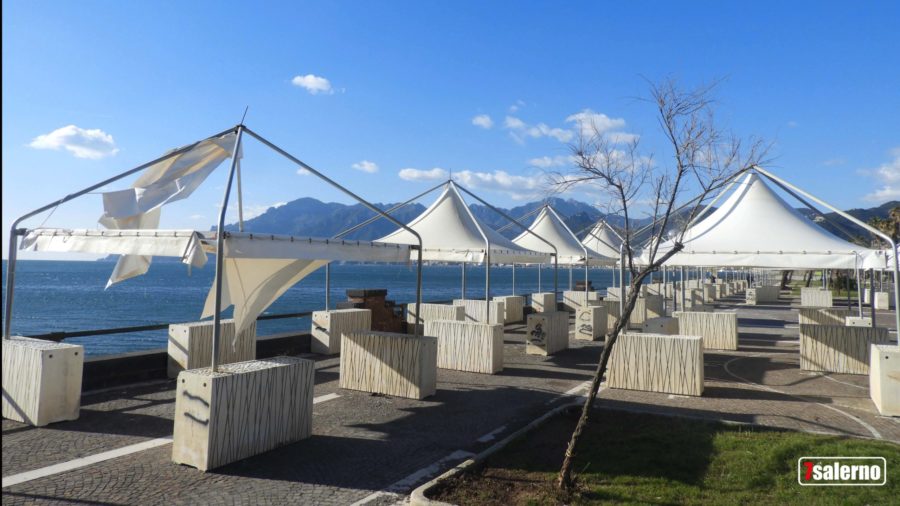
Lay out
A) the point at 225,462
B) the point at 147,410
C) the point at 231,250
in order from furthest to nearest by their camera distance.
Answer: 1. the point at 147,410
2. the point at 231,250
3. the point at 225,462

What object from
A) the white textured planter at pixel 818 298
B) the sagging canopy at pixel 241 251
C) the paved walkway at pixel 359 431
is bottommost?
the paved walkway at pixel 359 431

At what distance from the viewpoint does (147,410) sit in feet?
26.8

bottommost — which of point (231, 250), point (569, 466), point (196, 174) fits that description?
point (569, 466)

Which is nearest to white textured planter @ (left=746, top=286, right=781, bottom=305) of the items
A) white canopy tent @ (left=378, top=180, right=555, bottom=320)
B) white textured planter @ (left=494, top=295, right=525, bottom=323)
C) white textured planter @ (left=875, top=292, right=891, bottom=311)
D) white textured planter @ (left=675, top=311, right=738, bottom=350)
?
white textured planter @ (left=875, top=292, right=891, bottom=311)

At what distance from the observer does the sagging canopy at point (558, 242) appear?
21125 mm

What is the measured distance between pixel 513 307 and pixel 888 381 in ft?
44.8

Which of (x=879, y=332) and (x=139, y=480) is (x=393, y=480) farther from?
(x=879, y=332)

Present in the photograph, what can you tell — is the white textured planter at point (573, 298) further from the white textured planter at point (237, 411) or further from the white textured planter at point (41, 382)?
the white textured planter at point (41, 382)

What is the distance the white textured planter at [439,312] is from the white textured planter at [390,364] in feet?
22.2

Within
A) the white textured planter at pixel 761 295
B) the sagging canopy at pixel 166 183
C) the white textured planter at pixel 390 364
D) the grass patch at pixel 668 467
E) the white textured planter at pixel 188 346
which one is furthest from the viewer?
the white textured planter at pixel 761 295

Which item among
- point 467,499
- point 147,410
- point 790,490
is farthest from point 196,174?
point 790,490

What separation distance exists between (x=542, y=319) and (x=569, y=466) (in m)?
8.84

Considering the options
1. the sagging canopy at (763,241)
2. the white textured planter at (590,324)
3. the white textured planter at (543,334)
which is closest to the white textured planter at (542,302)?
the white textured planter at (590,324)

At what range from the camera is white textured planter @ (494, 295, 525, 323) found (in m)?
21.0
